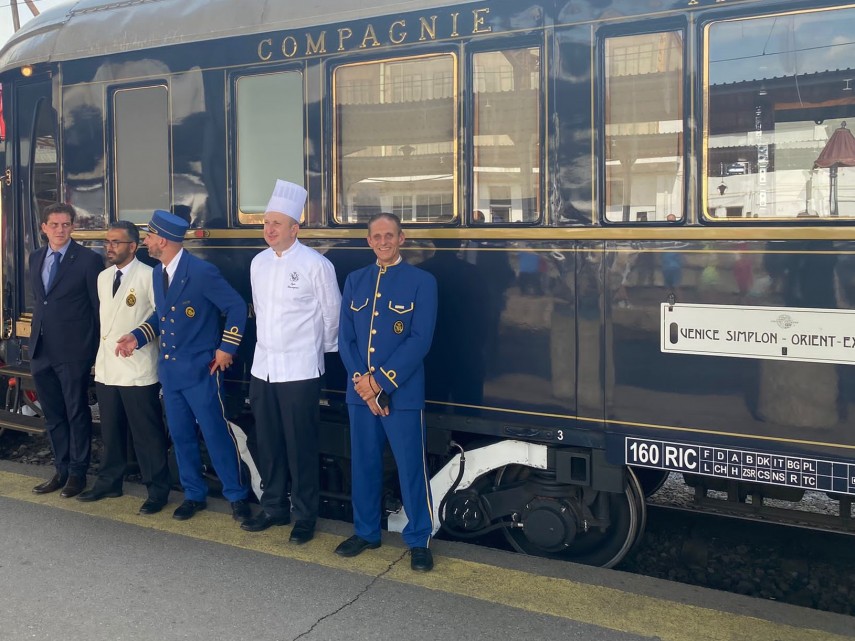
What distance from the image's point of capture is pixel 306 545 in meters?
4.71

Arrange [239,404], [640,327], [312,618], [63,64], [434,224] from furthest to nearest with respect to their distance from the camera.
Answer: [63,64]
[239,404]
[434,224]
[640,327]
[312,618]

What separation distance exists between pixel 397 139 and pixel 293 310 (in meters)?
1.08

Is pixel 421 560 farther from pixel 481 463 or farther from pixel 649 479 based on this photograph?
pixel 649 479

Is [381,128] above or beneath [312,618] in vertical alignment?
above

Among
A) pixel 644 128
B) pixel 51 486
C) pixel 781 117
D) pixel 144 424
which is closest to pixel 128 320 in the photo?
pixel 144 424

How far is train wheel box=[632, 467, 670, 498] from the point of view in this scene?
4961 mm

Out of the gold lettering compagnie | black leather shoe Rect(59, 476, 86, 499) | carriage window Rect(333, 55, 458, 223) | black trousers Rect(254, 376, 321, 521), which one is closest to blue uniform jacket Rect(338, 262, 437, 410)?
black trousers Rect(254, 376, 321, 521)

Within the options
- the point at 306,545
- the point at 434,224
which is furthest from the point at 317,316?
the point at 306,545

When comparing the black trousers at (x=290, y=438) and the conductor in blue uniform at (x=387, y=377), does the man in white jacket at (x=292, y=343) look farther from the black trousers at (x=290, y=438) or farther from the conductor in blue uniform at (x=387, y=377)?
the conductor in blue uniform at (x=387, y=377)

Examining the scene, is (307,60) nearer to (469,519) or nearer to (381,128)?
(381,128)

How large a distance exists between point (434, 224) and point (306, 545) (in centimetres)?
185

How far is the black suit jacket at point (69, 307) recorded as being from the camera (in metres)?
5.53

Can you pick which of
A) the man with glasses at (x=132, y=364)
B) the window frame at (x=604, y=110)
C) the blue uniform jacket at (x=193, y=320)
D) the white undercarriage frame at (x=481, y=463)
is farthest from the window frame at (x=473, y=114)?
the man with glasses at (x=132, y=364)

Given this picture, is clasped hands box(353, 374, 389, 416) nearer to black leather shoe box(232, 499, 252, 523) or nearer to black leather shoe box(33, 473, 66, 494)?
black leather shoe box(232, 499, 252, 523)
